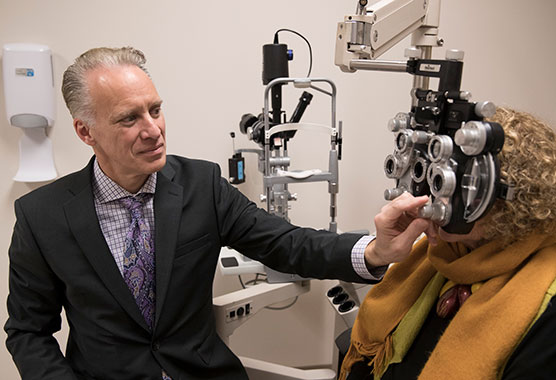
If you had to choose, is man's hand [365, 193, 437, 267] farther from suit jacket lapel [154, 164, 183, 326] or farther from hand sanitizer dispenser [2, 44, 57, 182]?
hand sanitizer dispenser [2, 44, 57, 182]

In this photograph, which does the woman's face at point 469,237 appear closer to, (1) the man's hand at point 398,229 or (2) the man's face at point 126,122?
(1) the man's hand at point 398,229

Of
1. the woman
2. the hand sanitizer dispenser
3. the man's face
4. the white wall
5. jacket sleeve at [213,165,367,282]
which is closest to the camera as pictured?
the woman

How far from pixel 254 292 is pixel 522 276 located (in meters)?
0.89

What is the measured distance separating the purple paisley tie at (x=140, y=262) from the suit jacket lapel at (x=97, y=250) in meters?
0.04

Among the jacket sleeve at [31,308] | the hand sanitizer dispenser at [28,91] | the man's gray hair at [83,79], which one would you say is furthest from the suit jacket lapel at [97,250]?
the hand sanitizer dispenser at [28,91]

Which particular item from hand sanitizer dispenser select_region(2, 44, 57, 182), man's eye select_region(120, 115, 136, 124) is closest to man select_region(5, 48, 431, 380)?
man's eye select_region(120, 115, 136, 124)

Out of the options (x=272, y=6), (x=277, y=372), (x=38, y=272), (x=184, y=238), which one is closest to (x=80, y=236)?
(x=38, y=272)

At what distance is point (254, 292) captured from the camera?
1.55 m

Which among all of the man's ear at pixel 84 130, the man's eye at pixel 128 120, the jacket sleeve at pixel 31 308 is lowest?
the jacket sleeve at pixel 31 308

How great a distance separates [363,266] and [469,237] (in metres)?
0.30

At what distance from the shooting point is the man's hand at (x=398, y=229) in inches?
34.6

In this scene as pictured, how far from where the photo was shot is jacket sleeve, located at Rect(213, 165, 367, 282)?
49.0 inches

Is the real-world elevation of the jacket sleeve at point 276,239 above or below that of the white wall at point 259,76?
below

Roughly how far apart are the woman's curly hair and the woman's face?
0.03 meters
